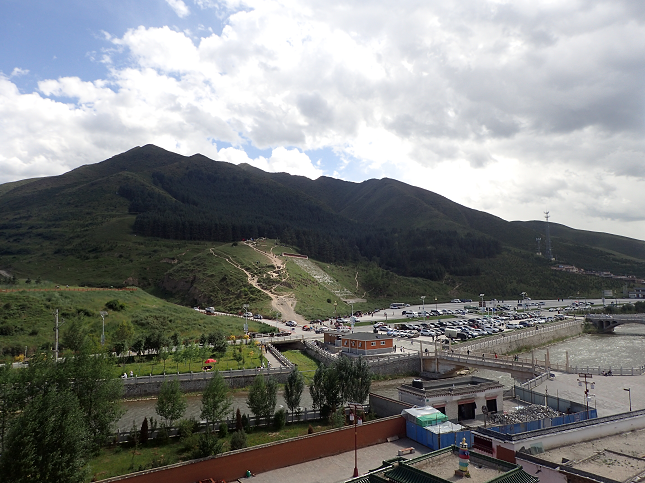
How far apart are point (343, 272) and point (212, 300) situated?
150 ft

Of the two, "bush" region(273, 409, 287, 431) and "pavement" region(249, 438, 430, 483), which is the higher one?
"bush" region(273, 409, 287, 431)

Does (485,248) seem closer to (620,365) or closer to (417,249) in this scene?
(417,249)

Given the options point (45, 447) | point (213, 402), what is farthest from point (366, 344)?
point (45, 447)

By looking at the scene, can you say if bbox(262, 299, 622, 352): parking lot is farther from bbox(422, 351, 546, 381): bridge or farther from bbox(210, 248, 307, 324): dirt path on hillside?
bbox(210, 248, 307, 324): dirt path on hillside

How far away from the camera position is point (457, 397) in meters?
32.7

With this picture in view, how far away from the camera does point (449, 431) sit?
2662 cm

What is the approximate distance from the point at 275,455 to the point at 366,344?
31456 mm

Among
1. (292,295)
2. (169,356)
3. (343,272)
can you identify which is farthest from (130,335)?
(343,272)

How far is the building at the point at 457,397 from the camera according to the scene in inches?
1249

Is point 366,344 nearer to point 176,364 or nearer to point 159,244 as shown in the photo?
point 176,364

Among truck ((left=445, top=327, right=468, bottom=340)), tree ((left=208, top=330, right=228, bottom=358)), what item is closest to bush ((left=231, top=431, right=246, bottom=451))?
tree ((left=208, top=330, right=228, bottom=358))

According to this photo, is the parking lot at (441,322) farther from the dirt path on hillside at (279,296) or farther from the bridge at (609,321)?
the bridge at (609,321)

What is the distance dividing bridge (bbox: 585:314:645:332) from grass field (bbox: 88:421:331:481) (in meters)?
77.9

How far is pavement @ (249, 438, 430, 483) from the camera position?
22234mm
